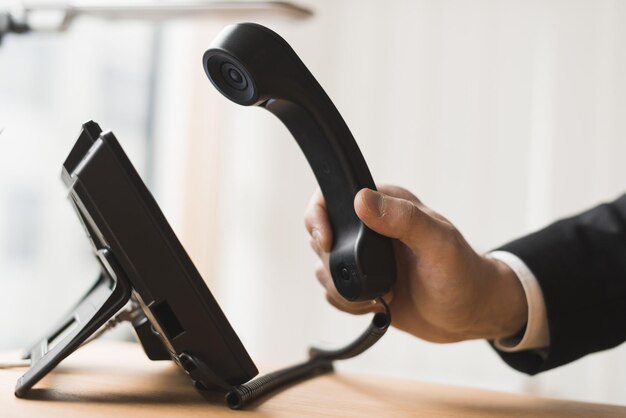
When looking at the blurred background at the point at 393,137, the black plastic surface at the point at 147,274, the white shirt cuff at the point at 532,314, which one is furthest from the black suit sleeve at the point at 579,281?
the blurred background at the point at 393,137

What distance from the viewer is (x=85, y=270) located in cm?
196

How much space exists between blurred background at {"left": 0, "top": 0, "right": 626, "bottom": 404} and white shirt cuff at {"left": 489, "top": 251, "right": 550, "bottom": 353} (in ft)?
4.80

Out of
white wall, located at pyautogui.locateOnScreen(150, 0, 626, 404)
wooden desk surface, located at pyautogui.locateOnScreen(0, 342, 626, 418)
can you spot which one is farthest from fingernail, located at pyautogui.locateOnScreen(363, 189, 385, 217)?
white wall, located at pyautogui.locateOnScreen(150, 0, 626, 404)

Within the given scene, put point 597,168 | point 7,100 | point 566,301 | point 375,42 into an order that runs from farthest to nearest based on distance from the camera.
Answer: point 375,42
point 597,168
point 7,100
point 566,301

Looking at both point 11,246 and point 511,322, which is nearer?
point 511,322

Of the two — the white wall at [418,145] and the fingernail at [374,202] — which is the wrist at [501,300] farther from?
the white wall at [418,145]

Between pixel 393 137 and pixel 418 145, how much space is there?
87 mm

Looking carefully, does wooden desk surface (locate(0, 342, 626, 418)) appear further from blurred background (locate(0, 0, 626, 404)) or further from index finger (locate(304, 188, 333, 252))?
blurred background (locate(0, 0, 626, 404))

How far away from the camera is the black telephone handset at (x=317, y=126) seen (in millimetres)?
521

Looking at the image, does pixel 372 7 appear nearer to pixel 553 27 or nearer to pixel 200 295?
pixel 553 27

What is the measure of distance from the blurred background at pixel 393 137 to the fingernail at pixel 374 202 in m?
1.52

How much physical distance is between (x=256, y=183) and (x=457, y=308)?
1885 mm

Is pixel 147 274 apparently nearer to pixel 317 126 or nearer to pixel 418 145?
pixel 317 126

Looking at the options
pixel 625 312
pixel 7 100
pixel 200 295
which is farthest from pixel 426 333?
pixel 7 100
